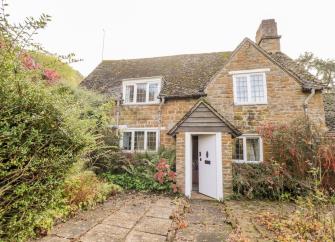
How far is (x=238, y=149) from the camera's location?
10820mm

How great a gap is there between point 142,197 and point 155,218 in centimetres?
273

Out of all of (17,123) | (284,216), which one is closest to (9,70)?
(17,123)

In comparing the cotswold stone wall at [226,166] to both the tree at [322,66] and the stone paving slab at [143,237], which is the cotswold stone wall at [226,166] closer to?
the stone paving slab at [143,237]

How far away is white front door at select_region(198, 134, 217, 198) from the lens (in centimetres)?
897

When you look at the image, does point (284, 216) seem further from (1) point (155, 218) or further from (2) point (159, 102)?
(2) point (159, 102)

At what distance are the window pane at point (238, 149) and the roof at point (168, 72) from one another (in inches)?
135

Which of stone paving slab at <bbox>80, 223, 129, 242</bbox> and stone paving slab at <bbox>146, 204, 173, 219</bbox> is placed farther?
stone paving slab at <bbox>146, 204, 173, 219</bbox>

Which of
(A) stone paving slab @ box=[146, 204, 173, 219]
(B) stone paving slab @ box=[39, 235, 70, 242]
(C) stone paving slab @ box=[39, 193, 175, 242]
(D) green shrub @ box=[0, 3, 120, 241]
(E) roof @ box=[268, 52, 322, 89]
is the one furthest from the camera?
(E) roof @ box=[268, 52, 322, 89]

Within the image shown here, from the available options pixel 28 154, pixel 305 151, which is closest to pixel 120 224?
pixel 28 154

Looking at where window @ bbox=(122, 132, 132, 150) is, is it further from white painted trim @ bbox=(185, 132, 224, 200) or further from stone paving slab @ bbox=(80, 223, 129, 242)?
stone paving slab @ bbox=(80, 223, 129, 242)

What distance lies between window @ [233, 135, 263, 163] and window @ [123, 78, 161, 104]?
5.85 meters

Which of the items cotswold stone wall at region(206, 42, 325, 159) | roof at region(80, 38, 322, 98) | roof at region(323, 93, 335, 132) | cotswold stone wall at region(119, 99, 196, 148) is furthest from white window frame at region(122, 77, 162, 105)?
roof at region(323, 93, 335, 132)

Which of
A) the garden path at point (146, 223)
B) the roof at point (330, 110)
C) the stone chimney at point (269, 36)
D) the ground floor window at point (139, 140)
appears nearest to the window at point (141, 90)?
the ground floor window at point (139, 140)

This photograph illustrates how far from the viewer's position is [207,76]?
1306cm
